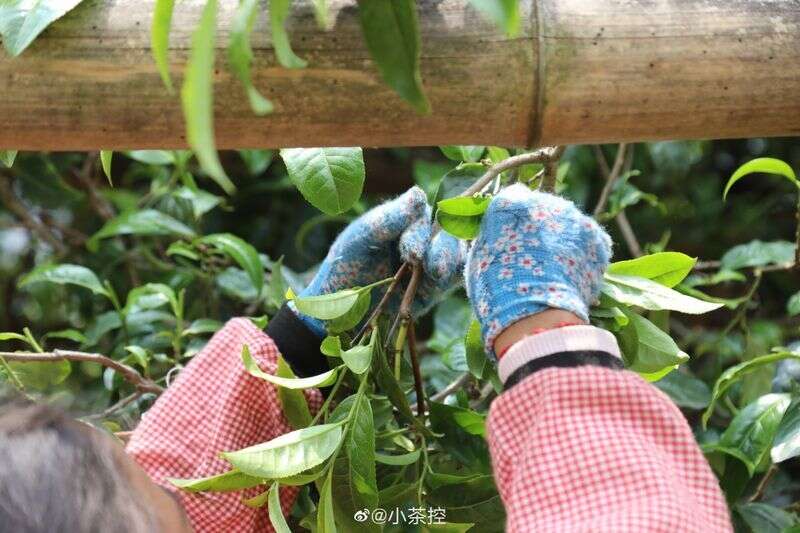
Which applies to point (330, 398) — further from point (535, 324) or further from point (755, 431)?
point (755, 431)

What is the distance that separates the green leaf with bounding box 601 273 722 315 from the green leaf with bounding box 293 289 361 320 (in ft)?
0.69

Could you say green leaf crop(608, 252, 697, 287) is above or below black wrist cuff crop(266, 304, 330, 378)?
above

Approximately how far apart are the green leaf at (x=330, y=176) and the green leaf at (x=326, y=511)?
228 millimetres

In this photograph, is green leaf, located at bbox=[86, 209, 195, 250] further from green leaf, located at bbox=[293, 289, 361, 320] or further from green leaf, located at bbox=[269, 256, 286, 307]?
green leaf, located at bbox=[293, 289, 361, 320]

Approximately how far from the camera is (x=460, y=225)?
3.05 ft

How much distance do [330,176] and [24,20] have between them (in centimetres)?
28

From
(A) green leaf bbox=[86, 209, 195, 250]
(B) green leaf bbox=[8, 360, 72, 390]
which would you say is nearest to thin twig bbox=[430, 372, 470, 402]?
(B) green leaf bbox=[8, 360, 72, 390]

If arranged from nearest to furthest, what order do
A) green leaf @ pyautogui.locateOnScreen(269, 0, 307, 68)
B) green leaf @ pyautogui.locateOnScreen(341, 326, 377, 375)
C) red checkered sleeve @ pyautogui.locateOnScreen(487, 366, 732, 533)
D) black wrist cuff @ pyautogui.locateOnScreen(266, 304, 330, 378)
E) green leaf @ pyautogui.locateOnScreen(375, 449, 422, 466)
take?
green leaf @ pyautogui.locateOnScreen(269, 0, 307, 68)
red checkered sleeve @ pyautogui.locateOnScreen(487, 366, 732, 533)
green leaf @ pyautogui.locateOnScreen(341, 326, 377, 375)
green leaf @ pyautogui.locateOnScreen(375, 449, 422, 466)
black wrist cuff @ pyautogui.locateOnScreen(266, 304, 330, 378)

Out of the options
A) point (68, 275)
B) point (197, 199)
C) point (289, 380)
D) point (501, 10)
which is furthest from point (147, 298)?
point (501, 10)

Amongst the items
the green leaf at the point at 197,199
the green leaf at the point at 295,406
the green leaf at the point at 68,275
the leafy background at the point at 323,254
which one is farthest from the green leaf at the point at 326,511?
the green leaf at the point at 197,199

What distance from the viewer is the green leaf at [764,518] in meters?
1.21

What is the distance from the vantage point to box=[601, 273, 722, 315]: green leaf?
0.91 meters

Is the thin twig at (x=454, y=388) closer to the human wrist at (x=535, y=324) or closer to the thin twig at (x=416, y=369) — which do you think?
the thin twig at (x=416, y=369)

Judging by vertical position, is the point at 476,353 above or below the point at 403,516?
above
